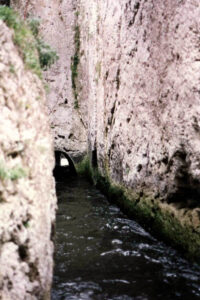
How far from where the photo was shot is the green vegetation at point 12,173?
11.1 ft

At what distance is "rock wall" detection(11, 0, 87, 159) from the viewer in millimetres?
16500

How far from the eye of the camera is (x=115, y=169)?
984 cm

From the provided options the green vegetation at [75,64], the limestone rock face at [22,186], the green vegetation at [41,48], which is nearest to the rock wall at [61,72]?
the green vegetation at [75,64]

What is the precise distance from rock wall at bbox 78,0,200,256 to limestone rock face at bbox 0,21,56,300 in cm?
270

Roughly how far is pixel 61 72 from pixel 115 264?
12.4 meters

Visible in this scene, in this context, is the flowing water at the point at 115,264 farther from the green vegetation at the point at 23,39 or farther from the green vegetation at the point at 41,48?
the green vegetation at the point at 41,48

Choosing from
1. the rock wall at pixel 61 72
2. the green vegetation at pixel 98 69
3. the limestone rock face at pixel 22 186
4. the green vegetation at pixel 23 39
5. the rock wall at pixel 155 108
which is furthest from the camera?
the rock wall at pixel 61 72

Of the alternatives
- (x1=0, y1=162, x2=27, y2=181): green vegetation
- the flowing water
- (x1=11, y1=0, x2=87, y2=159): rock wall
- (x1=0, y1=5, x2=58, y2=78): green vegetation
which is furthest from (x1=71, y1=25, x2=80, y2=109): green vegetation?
(x1=0, y1=162, x2=27, y2=181): green vegetation

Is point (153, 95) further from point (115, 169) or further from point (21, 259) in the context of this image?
point (21, 259)

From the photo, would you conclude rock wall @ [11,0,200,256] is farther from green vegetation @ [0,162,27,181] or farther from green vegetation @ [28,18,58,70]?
green vegetation @ [0,162,27,181]

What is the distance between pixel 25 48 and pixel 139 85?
4.30m

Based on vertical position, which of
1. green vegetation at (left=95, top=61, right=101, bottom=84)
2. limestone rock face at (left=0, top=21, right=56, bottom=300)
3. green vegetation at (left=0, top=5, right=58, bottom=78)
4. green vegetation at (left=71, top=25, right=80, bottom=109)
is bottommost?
limestone rock face at (left=0, top=21, right=56, bottom=300)

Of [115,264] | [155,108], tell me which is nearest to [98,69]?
[155,108]

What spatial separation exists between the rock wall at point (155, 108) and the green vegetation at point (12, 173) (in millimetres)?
3014
